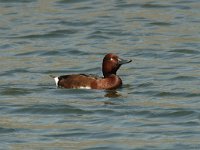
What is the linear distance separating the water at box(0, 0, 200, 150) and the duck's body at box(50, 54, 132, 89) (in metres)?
0.16

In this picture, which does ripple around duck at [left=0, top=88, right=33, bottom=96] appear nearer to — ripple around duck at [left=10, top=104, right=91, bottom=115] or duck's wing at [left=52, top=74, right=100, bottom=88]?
duck's wing at [left=52, top=74, right=100, bottom=88]

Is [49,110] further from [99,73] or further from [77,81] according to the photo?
[99,73]

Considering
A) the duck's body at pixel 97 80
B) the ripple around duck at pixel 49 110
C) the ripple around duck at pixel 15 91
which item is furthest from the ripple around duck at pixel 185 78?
the ripple around duck at pixel 49 110

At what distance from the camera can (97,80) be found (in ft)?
56.8

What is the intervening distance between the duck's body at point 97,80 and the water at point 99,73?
0.16 m

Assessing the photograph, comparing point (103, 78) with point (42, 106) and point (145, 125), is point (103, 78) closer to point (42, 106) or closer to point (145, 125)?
point (42, 106)

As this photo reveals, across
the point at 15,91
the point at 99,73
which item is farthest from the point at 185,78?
the point at 15,91

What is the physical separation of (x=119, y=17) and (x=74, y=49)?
344 centimetres

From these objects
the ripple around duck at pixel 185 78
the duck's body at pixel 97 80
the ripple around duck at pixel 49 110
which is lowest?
the ripple around duck at pixel 185 78

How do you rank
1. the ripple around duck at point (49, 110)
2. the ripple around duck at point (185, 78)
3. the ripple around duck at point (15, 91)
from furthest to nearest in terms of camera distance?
the ripple around duck at point (185, 78) < the ripple around duck at point (15, 91) < the ripple around duck at point (49, 110)

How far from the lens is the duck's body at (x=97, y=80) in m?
17.2

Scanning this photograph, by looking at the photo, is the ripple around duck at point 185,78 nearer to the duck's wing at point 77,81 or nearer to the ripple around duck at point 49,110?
the duck's wing at point 77,81

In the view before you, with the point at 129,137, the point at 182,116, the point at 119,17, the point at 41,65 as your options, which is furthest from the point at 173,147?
the point at 119,17

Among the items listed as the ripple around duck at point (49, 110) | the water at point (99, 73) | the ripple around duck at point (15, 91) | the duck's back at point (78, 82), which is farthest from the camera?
the duck's back at point (78, 82)
